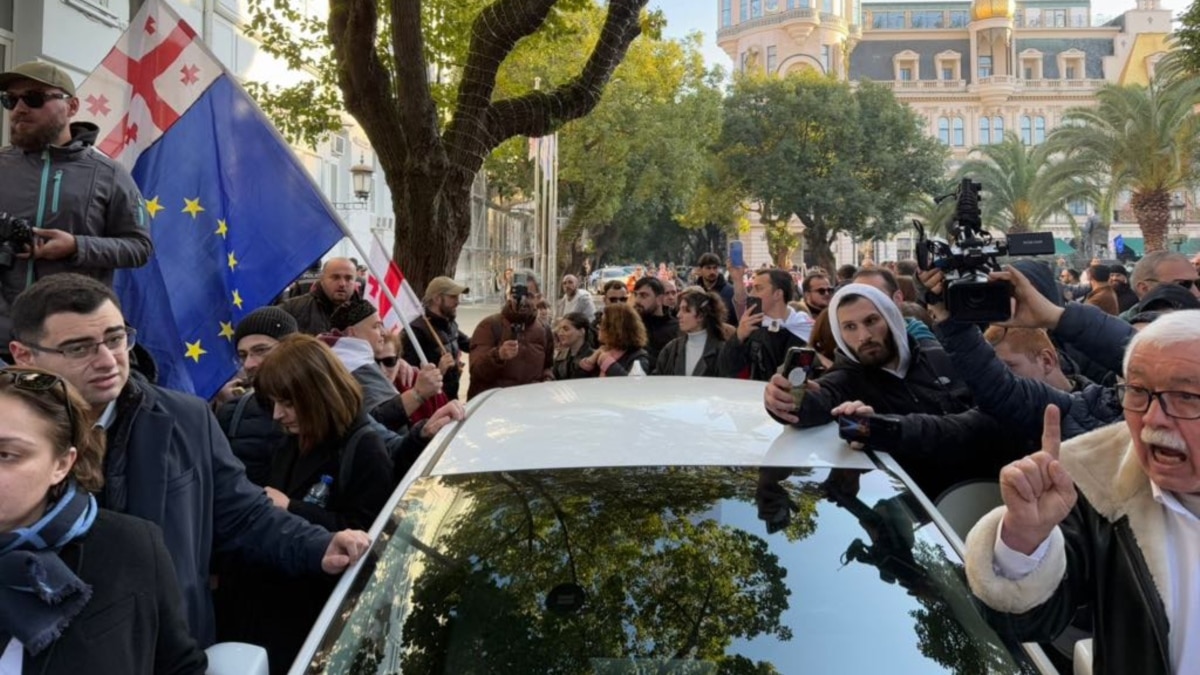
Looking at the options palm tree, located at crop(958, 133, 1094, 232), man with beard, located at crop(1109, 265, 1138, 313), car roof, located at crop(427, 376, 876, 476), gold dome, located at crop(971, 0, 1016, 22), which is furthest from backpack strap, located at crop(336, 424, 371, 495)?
gold dome, located at crop(971, 0, 1016, 22)

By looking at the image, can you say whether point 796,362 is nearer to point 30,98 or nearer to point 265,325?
point 265,325

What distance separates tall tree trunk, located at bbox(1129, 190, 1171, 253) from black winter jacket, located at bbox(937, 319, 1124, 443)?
111ft

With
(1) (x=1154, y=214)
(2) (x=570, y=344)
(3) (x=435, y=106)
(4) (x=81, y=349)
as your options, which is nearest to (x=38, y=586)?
(4) (x=81, y=349)

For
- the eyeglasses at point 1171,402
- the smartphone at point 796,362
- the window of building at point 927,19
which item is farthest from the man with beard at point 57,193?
the window of building at point 927,19

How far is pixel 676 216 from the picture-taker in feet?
195

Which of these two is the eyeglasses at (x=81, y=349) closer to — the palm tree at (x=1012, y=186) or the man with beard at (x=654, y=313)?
the man with beard at (x=654, y=313)

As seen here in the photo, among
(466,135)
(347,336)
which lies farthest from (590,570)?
(466,135)

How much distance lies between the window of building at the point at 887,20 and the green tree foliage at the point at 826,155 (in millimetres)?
58102

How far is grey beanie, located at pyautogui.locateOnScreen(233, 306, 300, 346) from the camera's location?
4.72 meters

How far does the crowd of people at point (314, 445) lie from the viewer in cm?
201

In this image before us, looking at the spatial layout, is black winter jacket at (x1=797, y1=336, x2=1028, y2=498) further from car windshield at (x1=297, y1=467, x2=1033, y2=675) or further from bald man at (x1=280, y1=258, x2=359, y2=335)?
bald man at (x1=280, y1=258, x2=359, y2=335)

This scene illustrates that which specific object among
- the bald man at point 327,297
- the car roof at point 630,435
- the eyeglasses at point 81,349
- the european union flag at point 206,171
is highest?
the european union flag at point 206,171

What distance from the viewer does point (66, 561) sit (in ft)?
6.69

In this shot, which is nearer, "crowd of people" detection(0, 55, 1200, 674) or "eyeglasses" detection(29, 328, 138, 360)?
"crowd of people" detection(0, 55, 1200, 674)
